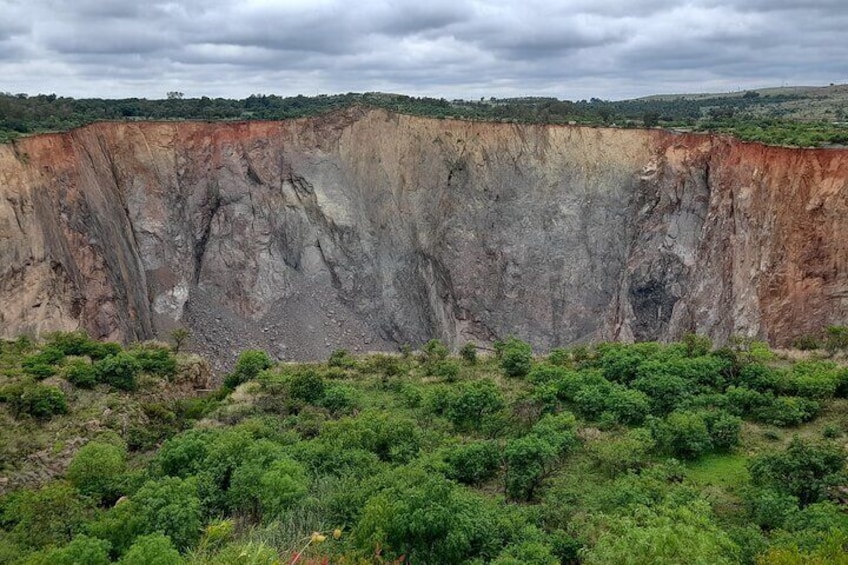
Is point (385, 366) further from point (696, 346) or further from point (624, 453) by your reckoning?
point (624, 453)

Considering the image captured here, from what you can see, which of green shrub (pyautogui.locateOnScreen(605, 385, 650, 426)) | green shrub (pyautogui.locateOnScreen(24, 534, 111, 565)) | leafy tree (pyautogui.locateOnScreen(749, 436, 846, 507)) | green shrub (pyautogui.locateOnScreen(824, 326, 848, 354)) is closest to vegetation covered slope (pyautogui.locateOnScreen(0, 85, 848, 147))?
green shrub (pyautogui.locateOnScreen(824, 326, 848, 354))

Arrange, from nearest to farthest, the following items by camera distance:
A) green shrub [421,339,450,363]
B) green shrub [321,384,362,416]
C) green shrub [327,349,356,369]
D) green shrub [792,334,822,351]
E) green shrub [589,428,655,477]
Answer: green shrub [589,428,655,477] → green shrub [321,384,362,416] → green shrub [792,334,822,351] → green shrub [421,339,450,363] → green shrub [327,349,356,369]

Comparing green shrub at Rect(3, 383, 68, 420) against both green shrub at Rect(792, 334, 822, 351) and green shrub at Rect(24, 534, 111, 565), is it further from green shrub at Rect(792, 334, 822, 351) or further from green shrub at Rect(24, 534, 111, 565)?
green shrub at Rect(792, 334, 822, 351)

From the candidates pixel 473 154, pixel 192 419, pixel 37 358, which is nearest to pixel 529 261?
pixel 473 154

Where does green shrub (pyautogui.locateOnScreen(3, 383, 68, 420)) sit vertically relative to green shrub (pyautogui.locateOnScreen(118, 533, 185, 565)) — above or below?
below

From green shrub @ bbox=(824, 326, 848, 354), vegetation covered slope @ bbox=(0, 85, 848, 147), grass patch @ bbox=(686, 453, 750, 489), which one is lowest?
grass patch @ bbox=(686, 453, 750, 489)

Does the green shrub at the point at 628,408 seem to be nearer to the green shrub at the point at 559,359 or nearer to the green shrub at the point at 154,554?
the green shrub at the point at 559,359

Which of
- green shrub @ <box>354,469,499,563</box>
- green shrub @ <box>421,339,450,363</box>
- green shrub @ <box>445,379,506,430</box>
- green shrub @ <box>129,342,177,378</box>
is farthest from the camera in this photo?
green shrub @ <box>421,339,450,363</box>

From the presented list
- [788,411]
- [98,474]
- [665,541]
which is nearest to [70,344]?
[98,474]

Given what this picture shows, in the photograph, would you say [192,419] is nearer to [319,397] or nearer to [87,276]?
[319,397]
